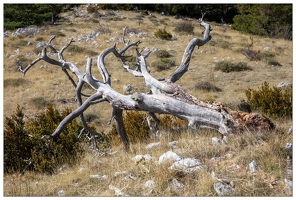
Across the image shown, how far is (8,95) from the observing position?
47.9 feet

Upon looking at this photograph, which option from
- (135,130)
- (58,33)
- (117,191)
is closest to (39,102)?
(135,130)

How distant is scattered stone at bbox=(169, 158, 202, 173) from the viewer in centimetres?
376

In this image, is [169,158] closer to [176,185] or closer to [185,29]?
[176,185]

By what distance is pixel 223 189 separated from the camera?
131 inches

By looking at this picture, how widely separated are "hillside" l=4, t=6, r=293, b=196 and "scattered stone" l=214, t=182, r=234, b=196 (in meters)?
0.07

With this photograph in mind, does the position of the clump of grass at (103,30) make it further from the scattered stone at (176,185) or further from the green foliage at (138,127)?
the scattered stone at (176,185)

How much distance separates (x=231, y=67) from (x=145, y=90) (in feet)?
15.4

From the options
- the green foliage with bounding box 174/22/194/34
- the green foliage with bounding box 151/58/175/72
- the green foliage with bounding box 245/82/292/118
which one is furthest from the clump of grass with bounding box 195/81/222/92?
the green foliage with bounding box 174/22/194/34

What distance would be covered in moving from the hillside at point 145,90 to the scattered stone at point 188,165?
9cm

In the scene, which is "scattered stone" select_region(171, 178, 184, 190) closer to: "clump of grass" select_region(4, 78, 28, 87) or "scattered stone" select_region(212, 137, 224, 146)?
"scattered stone" select_region(212, 137, 224, 146)

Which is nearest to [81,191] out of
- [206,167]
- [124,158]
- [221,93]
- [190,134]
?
[124,158]

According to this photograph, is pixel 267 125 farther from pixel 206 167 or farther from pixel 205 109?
pixel 206 167

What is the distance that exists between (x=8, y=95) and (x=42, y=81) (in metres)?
1.88

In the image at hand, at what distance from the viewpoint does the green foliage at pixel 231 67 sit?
1583 centimetres
